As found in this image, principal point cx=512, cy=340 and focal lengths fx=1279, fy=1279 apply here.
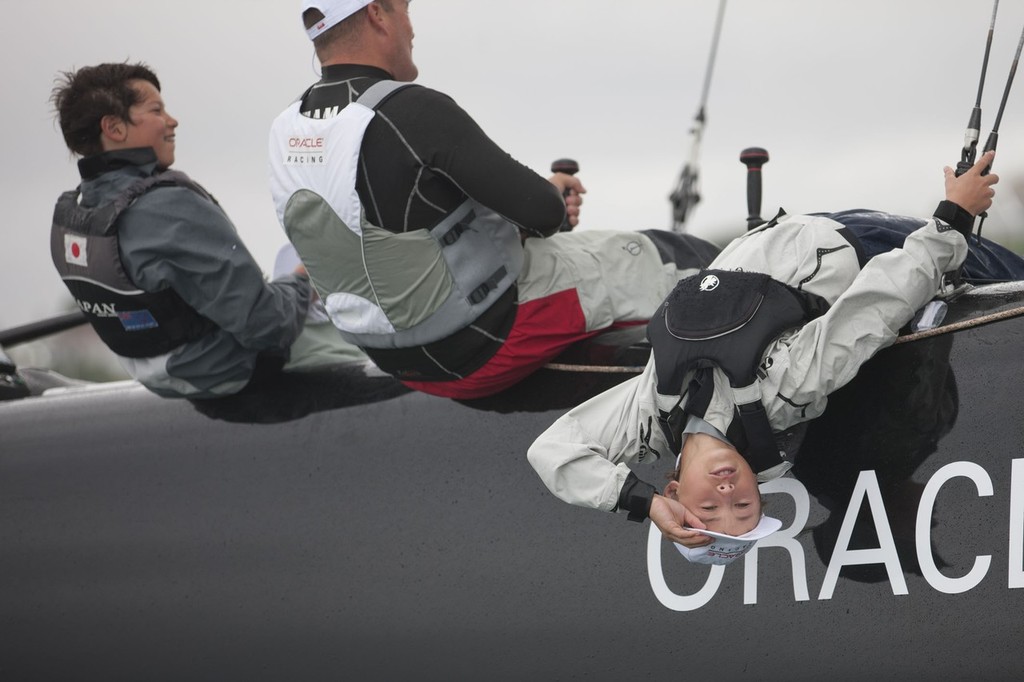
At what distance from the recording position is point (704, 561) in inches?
62.7

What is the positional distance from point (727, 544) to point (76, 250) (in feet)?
4.51

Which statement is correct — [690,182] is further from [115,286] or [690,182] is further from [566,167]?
[115,286]

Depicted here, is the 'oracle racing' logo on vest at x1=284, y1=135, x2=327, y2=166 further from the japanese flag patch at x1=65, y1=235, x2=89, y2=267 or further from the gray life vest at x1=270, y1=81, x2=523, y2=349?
the japanese flag patch at x1=65, y1=235, x2=89, y2=267

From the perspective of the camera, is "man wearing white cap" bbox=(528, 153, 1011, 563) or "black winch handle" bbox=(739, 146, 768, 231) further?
"black winch handle" bbox=(739, 146, 768, 231)

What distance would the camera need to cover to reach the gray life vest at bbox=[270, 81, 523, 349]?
1980 mm

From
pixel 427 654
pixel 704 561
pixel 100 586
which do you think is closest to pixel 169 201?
pixel 100 586

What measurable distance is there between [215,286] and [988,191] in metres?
1.31


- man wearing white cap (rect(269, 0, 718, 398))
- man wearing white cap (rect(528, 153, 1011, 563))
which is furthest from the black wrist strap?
man wearing white cap (rect(269, 0, 718, 398))

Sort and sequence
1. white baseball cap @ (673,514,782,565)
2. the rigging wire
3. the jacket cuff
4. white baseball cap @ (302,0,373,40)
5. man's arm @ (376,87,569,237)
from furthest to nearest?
the rigging wire, white baseball cap @ (302,0,373,40), man's arm @ (376,87,569,237), the jacket cuff, white baseball cap @ (673,514,782,565)

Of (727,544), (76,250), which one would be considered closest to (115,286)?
(76,250)

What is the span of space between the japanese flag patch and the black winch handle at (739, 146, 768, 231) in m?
1.17

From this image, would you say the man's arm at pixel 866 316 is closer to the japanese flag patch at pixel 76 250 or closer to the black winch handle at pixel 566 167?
the black winch handle at pixel 566 167

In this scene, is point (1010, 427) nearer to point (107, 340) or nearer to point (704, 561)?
point (704, 561)

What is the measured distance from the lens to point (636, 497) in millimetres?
1581
